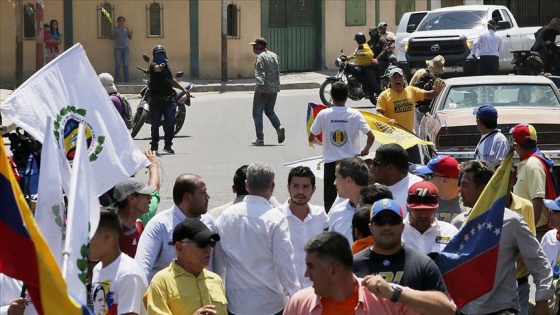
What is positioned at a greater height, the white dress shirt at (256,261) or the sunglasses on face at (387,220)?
the sunglasses on face at (387,220)

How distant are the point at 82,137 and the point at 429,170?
3.84 m

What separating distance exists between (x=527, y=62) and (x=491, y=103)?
13.8 m

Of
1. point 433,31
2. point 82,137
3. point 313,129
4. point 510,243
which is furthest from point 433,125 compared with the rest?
point 433,31

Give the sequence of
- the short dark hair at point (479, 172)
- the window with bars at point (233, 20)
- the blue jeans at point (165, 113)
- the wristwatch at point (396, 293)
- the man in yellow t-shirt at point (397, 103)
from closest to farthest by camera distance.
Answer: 1. the wristwatch at point (396, 293)
2. the short dark hair at point (479, 172)
3. the man in yellow t-shirt at point (397, 103)
4. the blue jeans at point (165, 113)
5. the window with bars at point (233, 20)

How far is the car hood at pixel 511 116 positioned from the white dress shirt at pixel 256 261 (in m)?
7.12

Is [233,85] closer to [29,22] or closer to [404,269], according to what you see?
[29,22]

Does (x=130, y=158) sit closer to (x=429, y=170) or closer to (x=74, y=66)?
(x=74, y=66)

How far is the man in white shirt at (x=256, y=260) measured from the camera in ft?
26.1

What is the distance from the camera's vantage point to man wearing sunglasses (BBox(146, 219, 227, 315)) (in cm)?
707

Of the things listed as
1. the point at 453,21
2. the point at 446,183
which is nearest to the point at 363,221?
the point at 446,183

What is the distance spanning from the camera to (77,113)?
8008 millimetres

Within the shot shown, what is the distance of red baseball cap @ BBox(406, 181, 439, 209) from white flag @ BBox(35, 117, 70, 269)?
91.2 inches

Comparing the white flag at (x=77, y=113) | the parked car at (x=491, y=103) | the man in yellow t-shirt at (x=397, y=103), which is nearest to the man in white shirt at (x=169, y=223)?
the white flag at (x=77, y=113)

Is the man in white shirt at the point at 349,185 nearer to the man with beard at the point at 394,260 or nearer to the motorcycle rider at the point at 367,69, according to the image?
the man with beard at the point at 394,260
